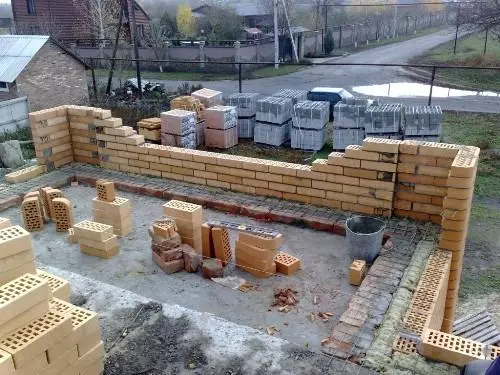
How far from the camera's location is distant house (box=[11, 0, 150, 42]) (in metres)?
32.5

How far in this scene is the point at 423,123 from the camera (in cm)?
1102

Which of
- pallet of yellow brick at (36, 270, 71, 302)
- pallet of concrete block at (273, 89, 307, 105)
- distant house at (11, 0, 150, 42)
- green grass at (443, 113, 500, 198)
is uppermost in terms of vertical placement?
distant house at (11, 0, 150, 42)

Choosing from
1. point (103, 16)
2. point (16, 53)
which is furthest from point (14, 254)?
point (103, 16)

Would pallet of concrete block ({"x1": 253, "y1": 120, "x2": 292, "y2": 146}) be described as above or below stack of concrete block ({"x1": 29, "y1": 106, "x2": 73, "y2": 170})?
below

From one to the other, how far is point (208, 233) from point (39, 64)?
43.8 feet

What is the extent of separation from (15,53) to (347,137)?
1111cm

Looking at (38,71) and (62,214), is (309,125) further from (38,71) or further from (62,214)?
(38,71)

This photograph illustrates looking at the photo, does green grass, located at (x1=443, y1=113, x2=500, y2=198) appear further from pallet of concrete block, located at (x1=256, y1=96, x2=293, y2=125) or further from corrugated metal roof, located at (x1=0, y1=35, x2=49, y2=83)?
corrugated metal roof, located at (x1=0, y1=35, x2=49, y2=83)

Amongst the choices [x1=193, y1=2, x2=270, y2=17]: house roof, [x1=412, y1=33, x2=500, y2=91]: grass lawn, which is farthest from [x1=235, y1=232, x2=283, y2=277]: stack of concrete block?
[x1=193, y1=2, x2=270, y2=17]: house roof

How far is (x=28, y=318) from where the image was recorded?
3.01 m

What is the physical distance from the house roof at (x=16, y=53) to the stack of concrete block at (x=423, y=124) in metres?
11.5

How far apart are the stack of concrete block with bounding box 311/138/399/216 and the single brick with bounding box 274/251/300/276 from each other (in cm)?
135

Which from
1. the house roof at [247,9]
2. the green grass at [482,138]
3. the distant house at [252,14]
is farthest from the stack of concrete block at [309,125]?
the house roof at [247,9]

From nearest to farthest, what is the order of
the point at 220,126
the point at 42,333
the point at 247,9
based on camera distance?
the point at 42,333 < the point at 220,126 < the point at 247,9
